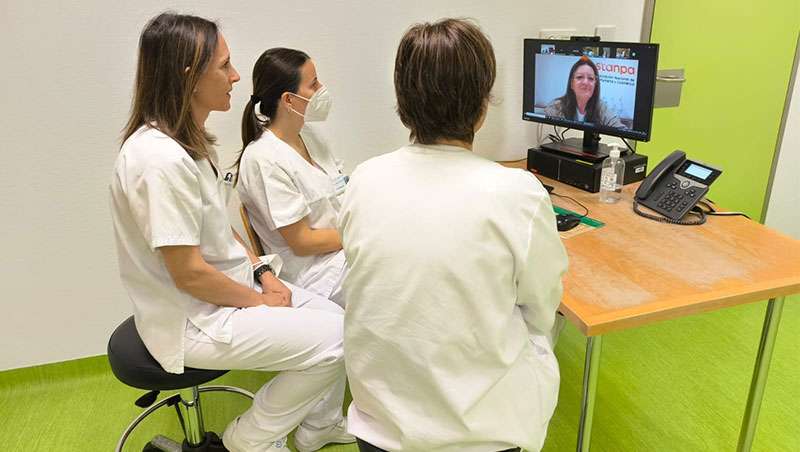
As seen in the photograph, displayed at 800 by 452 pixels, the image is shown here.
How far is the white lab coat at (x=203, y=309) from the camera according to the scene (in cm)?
127

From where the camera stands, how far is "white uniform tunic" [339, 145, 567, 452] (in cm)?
98

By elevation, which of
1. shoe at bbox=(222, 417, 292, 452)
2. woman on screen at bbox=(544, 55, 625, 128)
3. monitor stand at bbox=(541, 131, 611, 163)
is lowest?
shoe at bbox=(222, 417, 292, 452)

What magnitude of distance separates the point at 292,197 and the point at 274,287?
0.28 metres

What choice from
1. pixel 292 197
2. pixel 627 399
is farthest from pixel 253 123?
pixel 627 399

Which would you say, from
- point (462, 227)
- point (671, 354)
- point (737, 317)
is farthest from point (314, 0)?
point (737, 317)

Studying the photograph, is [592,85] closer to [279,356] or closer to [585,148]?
[585,148]

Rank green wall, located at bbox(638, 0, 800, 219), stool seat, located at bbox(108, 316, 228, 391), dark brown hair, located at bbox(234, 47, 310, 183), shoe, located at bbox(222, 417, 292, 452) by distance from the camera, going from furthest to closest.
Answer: green wall, located at bbox(638, 0, 800, 219) < dark brown hair, located at bbox(234, 47, 310, 183) < shoe, located at bbox(222, 417, 292, 452) < stool seat, located at bbox(108, 316, 228, 391)

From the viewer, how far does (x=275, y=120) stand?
1.80 metres

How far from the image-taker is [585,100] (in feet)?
6.87

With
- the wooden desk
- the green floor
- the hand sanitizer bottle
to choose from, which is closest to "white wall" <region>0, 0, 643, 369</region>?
the green floor

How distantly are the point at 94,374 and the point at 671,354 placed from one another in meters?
2.35

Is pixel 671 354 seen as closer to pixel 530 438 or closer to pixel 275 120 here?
pixel 530 438

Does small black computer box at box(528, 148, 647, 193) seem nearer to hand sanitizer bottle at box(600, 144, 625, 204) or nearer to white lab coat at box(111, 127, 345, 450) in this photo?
hand sanitizer bottle at box(600, 144, 625, 204)

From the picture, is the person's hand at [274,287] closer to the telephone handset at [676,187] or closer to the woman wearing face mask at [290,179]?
the woman wearing face mask at [290,179]
